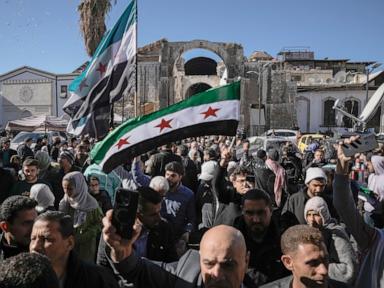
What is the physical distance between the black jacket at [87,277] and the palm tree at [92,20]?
24.1 m

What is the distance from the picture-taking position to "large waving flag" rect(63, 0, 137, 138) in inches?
234

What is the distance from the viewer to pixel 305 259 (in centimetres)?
253

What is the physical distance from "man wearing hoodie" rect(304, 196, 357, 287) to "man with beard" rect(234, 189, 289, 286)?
0.38 meters

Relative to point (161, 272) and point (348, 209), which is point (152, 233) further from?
point (348, 209)

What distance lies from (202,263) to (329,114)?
1496 inches

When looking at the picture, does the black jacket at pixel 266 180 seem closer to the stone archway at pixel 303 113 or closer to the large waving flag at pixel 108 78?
the large waving flag at pixel 108 78

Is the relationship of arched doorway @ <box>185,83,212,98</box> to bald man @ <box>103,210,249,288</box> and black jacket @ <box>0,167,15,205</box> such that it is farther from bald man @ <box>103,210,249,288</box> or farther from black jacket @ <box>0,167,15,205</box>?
bald man @ <box>103,210,249,288</box>

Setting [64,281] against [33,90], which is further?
[33,90]

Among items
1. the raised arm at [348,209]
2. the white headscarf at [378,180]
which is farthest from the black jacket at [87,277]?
the white headscarf at [378,180]

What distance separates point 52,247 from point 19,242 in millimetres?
607

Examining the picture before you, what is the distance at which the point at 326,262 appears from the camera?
100 inches

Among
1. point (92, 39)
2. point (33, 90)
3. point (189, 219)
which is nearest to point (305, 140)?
point (92, 39)

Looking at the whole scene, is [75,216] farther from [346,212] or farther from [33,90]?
[33,90]

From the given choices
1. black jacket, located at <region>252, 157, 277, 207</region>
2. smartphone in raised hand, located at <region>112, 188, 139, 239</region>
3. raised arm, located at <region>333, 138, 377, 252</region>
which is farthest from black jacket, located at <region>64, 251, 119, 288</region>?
black jacket, located at <region>252, 157, 277, 207</region>
